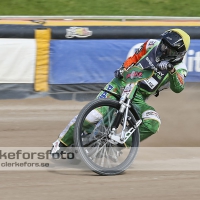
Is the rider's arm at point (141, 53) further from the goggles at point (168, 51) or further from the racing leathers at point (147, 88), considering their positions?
the goggles at point (168, 51)

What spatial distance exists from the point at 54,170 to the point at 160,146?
231 centimetres

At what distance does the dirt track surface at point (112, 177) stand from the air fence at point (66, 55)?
10.7 inches

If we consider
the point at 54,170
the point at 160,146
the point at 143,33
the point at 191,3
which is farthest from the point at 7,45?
the point at 191,3

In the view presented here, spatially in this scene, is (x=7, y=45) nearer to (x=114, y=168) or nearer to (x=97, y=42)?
(x=97, y=42)

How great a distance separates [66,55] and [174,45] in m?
4.17

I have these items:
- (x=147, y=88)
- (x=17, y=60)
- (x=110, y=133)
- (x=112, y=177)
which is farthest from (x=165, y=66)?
(x=17, y=60)

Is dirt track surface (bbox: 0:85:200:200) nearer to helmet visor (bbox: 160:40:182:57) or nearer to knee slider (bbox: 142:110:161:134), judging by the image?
knee slider (bbox: 142:110:161:134)

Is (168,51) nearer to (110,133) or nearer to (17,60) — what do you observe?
(110,133)

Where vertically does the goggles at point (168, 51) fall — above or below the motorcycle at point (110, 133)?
above

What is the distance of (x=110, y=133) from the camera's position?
586cm

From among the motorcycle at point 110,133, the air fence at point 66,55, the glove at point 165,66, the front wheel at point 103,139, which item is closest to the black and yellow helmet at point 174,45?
the glove at point 165,66

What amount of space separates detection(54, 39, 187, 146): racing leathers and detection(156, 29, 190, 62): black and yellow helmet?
0.12m

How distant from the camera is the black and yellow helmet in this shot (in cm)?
600

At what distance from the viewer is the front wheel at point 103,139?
5.76 m
